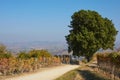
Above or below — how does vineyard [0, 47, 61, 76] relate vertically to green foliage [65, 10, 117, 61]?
below

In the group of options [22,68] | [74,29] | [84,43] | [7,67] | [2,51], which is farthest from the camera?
[74,29]

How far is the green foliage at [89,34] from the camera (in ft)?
222

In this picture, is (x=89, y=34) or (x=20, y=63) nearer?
(x=20, y=63)

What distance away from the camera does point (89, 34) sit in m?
67.9

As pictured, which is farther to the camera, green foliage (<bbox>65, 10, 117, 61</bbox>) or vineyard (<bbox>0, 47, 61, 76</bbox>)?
green foliage (<bbox>65, 10, 117, 61</bbox>)

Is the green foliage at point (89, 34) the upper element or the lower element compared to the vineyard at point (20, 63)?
upper

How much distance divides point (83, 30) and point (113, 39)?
23.8 feet

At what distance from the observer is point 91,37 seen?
67.2 meters

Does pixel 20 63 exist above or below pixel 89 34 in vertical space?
below

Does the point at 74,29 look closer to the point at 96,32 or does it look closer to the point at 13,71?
the point at 96,32

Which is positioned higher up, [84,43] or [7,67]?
[84,43]

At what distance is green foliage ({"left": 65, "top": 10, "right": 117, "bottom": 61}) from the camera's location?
6769cm

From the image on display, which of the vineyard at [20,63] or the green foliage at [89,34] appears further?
the green foliage at [89,34]

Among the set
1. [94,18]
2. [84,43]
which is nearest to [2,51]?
[84,43]
